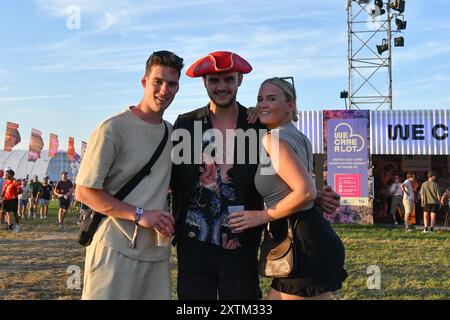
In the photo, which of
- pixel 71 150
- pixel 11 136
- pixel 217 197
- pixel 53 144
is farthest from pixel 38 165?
pixel 217 197

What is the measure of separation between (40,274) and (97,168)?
5656 millimetres

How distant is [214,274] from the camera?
8.63 feet

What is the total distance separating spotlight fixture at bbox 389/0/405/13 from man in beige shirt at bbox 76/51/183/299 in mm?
22180

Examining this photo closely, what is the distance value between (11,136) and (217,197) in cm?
2390

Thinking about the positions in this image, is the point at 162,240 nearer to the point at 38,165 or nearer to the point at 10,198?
the point at 10,198

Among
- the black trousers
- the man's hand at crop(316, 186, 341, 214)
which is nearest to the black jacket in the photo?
the black trousers

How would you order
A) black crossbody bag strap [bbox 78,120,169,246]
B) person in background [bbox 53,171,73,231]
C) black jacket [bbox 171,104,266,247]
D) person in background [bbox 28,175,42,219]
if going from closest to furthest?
black crossbody bag strap [bbox 78,120,169,246], black jacket [bbox 171,104,266,247], person in background [bbox 53,171,73,231], person in background [bbox 28,175,42,219]

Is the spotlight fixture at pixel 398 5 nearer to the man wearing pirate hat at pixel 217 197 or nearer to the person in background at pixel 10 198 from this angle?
the person in background at pixel 10 198

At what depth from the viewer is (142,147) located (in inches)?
96.1

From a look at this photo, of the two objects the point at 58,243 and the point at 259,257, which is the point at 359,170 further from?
the point at 259,257

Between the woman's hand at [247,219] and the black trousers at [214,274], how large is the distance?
23cm

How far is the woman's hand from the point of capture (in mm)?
2432

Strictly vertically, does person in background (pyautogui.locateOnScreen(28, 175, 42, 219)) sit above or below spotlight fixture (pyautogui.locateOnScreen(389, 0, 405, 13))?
below

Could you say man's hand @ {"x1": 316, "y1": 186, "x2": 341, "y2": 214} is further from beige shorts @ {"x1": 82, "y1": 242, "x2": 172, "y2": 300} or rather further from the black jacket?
beige shorts @ {"x1": 82, "y1": 242, "x2": 172, "y2": 300}
